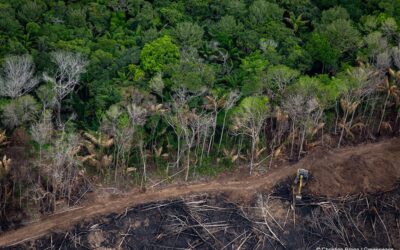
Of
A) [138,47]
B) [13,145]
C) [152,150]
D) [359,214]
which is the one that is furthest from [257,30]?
[13,145]

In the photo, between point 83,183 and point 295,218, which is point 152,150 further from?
point 295,218

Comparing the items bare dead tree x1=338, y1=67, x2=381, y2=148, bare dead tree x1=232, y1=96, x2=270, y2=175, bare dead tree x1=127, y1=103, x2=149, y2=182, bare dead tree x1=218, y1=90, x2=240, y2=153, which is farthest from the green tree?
bare dead tree x1=338, y1=67, x2=381, y2=148

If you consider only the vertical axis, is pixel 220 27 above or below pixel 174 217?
above

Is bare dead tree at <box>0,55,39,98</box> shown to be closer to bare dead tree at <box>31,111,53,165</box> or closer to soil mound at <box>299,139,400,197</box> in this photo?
bare dead tree at <box>31,111,53,165</box>

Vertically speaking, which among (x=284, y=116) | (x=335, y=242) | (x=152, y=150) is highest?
(x=284, y=116)

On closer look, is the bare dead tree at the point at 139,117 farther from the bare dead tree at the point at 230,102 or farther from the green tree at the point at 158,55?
the bare dead tree at the point at 230,102

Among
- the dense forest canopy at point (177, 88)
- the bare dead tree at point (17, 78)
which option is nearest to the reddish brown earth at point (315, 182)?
the dense forest canopy at point (177, 88)
